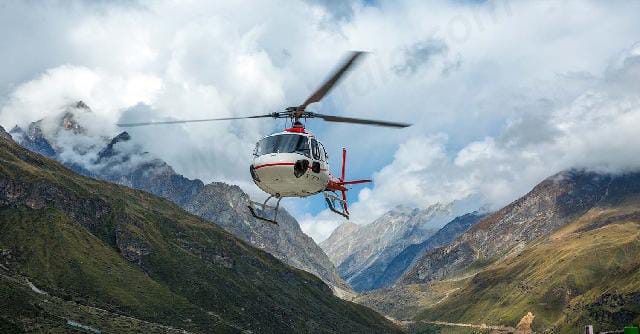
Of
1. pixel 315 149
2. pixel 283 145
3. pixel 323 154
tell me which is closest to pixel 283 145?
pixel 283 145

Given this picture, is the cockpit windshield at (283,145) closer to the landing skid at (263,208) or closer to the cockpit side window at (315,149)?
the cockpit side window at (315,149)

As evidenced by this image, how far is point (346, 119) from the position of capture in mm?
43594

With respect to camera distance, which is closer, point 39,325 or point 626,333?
point 626,333

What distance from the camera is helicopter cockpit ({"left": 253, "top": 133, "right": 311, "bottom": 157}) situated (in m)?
44.5

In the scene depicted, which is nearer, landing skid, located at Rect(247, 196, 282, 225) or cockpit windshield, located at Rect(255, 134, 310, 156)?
cockpit windshield, located at Rect(255, 134, 310, 156)

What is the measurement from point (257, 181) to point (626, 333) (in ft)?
101

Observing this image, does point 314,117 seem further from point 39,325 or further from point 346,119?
point 39,325

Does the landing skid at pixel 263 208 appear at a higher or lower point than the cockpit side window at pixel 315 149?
lower

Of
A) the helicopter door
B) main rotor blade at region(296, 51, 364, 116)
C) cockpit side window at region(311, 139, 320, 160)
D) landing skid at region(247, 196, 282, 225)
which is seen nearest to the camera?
main rotor blade at region(296, 51, 364, 116)

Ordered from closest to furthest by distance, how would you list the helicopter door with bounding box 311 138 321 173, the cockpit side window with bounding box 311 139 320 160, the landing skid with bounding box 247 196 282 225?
the helicopter door with bounding box 311 138 321 173
the cockpit side window with bounding box 311 139 320 160
the landing skid with bounding box 247 196 282 225

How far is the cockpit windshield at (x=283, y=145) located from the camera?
1751 inches

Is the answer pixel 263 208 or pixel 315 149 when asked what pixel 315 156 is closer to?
pixel 315 149

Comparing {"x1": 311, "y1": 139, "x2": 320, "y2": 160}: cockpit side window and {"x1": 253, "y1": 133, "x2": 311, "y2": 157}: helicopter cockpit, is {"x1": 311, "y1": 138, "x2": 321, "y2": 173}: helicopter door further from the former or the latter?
{"x1": 253, "y1": 133, "x2": 311, "y2": 157}: helicopter cockpit

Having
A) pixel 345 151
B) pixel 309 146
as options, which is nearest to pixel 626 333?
pixel 309 146
